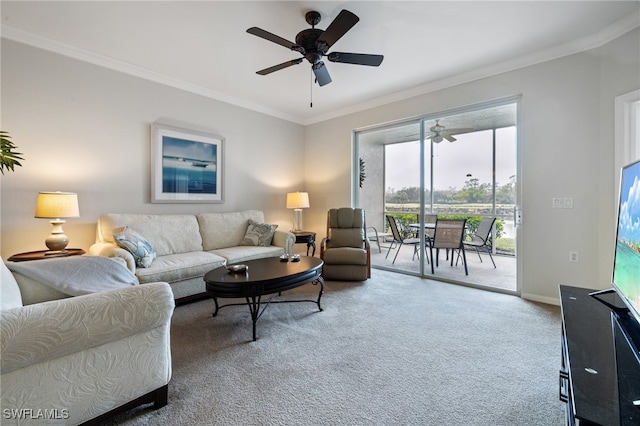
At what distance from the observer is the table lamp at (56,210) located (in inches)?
96.2

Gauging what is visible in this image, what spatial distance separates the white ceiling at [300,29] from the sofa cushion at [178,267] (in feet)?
7.51

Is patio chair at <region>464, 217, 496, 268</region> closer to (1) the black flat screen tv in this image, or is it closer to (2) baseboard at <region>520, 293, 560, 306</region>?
(2) baseboard at <region>520, 293, 560, 306</region>

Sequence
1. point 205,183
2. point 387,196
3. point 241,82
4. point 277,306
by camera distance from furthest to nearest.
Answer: point 387,196, point 205,183, point 241,82, point 277,306

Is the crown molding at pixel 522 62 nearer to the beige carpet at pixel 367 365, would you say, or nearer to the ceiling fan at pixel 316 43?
the ceiling fan at pixel 316 43

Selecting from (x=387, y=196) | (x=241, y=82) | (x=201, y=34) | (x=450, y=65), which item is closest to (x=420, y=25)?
(x=450, y=65)

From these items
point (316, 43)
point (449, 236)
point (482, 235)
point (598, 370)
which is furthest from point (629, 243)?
point (482, 235)

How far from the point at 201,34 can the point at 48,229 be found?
253cm

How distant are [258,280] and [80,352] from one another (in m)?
1.17

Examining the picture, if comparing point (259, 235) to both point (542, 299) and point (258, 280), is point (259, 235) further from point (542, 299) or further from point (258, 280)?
point (542, 299)

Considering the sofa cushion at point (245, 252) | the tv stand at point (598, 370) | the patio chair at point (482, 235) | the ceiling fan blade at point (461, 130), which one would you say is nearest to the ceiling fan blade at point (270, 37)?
the sofa cushion at point (245, 252)

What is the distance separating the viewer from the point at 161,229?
333 centimetres

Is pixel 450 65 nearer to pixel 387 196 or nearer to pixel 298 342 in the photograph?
pixel 387 196

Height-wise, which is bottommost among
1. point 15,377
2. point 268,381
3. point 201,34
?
point 268,381

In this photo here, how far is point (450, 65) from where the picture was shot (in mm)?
3314
